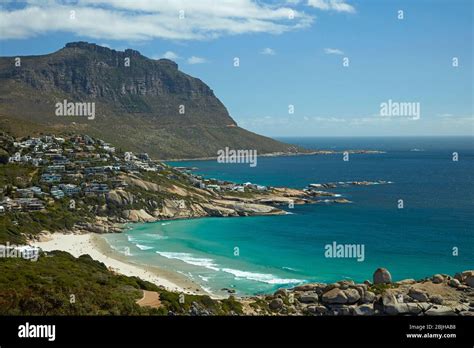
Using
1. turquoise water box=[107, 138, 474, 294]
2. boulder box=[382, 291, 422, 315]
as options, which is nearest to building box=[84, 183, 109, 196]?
turquoise water box=[107, 138, 474, 294]

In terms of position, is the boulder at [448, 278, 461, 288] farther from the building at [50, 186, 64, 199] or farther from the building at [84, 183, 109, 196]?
the building at [50, 186, 64, 199]

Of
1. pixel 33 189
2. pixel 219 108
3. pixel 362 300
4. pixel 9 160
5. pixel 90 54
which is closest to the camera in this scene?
pixel 362 300

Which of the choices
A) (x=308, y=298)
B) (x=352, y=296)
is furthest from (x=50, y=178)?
(x=352, y=296)

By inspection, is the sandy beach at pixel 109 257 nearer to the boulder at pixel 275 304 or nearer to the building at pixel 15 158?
the boulder at pixel 275 304

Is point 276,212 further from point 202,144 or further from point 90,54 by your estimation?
point 90,54

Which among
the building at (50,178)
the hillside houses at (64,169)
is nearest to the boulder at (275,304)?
the hillside houses at (64,169)

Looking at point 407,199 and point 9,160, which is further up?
point 9,160
